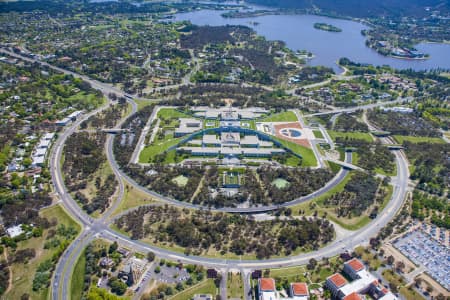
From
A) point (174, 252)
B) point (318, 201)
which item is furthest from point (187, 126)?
point (174, 252)

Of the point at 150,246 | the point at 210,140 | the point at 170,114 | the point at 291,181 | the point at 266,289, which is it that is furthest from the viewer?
the point at 170,114

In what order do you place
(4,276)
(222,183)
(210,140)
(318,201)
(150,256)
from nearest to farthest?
1. (4,276)
2. (150,256)
3. (318,201)
4. (222,183)
5. (210,140)

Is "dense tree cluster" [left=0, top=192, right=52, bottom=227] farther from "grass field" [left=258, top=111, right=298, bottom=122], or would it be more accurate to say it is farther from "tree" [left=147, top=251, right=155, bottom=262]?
"grass field" [left=258, top=111, right=298, bottom=122]

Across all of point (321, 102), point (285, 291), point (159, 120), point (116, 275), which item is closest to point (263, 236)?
point (285, 291)

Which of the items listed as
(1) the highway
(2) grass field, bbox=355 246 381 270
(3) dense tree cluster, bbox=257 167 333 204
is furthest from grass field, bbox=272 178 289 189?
(2) grass field, bbox=355 246 381 270

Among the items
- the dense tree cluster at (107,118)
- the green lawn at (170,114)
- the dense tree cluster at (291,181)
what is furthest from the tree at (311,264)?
the dense tree cluster at (107,118)

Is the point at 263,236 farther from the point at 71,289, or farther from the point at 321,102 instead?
the point at 321,102

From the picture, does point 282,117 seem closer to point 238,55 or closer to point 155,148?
point 155,148
